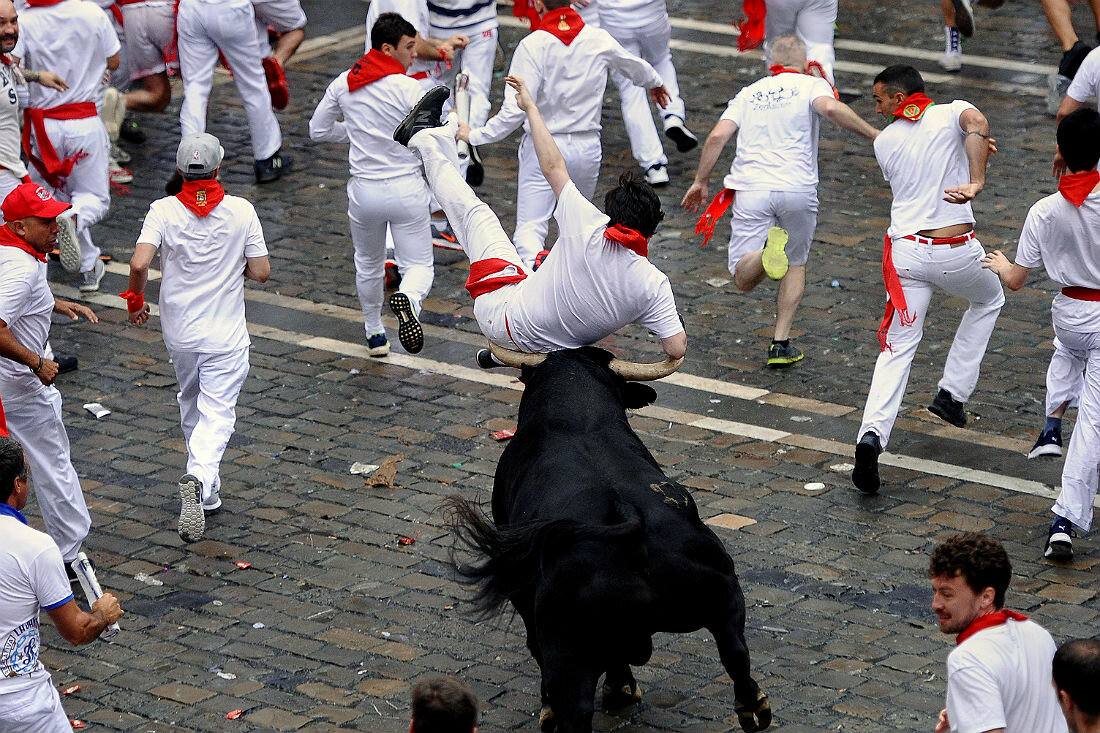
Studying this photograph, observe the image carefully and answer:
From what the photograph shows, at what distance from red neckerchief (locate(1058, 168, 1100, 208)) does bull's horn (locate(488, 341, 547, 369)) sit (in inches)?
110

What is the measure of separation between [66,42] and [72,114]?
22.3 inches

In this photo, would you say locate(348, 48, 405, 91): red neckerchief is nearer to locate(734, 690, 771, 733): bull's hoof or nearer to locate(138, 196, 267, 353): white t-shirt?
locate(138, 196, 267, 353): white t-shirt

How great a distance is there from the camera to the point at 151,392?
34.9 ft

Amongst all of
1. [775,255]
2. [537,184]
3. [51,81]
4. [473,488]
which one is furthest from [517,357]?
[51,81]

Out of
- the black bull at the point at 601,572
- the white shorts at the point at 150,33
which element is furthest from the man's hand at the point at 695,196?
the white shorts at the point at 150,33

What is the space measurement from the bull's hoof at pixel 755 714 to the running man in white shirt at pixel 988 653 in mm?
1286

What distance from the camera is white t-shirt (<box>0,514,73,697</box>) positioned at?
18.4 ft

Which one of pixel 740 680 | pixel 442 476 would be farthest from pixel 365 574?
pixel 740 680

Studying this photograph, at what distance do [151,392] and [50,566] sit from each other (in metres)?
5.08

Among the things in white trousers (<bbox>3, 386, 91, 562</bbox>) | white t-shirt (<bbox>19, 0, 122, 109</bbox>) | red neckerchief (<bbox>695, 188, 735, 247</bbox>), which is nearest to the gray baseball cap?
white trousers (<bbox>3, 386, 91, 562</bbox>)

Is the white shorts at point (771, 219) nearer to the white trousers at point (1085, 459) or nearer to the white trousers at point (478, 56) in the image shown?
the white trousers at point (1085, 459)

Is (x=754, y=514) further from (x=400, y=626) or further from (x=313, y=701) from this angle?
(x=313, y=701)

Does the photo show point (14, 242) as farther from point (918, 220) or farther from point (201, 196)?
point (918, 220)

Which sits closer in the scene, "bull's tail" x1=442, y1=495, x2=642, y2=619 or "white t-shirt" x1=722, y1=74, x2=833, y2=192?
"bull's tail" x1=442, y1=495, x2=642, y2=619
